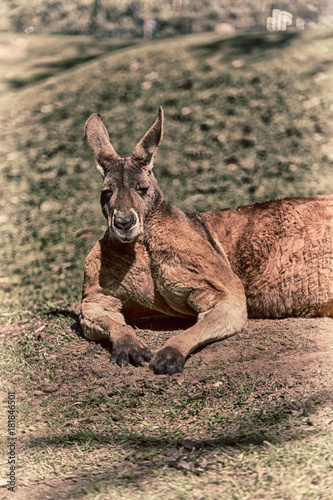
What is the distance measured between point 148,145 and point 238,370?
5.53 feet

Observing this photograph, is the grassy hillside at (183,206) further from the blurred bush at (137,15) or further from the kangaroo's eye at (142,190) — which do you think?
the blurred bush at (137,15)

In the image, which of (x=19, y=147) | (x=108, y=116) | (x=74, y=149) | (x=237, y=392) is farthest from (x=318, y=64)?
(x=237, y=392)

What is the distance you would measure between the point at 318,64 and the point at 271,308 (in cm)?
765

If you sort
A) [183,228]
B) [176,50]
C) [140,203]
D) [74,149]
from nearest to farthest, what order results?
[140,203], [183,228], [74,149], [176,50]

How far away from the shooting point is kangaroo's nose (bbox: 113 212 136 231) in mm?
4035

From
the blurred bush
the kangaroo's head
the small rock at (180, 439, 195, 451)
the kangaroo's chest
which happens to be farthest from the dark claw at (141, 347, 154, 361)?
the blurred bush

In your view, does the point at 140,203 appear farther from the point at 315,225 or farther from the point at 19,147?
the point at 19,147

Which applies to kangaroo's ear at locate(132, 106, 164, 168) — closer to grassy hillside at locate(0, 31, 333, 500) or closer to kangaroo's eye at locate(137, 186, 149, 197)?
kangaroo's eye at locate(137, 186, 149, 197)

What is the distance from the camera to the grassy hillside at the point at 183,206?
3016 mm

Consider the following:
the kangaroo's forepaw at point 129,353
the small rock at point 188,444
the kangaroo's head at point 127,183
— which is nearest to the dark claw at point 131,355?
the kangaroo's forepaw at point 129,353

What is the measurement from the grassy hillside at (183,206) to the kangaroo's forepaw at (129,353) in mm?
108

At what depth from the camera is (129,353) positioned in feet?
13.5

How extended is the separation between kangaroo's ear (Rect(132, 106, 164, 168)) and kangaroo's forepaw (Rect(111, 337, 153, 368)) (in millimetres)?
1271

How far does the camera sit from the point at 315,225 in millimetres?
4750
